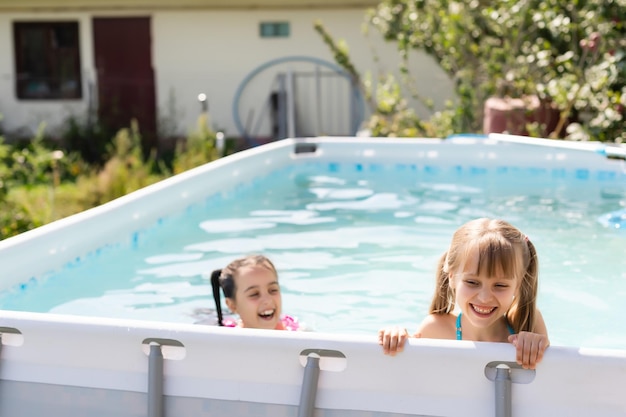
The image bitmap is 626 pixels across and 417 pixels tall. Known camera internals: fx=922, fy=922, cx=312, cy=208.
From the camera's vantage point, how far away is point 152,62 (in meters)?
14.0

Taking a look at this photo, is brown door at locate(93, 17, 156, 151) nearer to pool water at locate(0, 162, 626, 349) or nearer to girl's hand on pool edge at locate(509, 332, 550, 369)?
pool water at locate(0, 162, 626, 349)

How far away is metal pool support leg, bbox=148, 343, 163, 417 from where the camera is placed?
246 cm

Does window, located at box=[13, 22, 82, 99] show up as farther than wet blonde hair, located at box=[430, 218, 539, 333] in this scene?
Yes

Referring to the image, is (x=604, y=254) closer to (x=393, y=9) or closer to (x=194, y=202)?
(x=194, y=202)

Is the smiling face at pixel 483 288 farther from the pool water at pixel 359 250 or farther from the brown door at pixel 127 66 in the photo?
the brown door at pixel 127 66

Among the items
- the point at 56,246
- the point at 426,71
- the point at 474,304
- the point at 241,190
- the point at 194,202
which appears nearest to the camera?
the point at 474,304

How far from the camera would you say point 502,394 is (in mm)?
2330

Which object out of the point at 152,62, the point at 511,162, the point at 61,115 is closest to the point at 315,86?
the point at 152,62

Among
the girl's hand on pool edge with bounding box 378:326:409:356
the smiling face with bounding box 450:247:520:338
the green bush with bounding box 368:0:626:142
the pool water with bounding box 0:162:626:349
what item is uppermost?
the green bush with bounding box 368:0:626:142

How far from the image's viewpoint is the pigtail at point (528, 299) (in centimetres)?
268

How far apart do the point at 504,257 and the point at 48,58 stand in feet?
42.4

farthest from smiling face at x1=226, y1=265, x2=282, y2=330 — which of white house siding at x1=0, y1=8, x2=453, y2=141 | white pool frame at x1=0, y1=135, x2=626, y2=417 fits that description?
white house siding at x1=0, y1=8, x2=453, y2=141

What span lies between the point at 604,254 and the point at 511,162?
9.30 ft

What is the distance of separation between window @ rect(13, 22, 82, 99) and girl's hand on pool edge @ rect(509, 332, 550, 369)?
12789 mm
